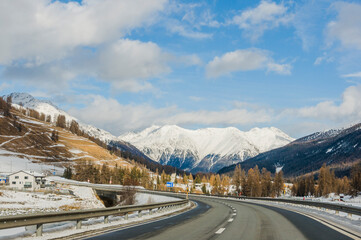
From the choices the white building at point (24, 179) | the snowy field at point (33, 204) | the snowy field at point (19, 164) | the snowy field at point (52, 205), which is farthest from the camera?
the snowy field at point (19, 164)

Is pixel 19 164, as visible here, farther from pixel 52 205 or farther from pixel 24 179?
pixel 52 205

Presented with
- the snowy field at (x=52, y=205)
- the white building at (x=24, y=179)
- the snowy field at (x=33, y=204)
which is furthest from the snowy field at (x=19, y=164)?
the snowy field at (x=33, y=204)

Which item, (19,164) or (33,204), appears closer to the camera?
(33,204)

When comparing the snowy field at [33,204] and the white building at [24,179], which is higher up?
Result: the white building at [24,179]

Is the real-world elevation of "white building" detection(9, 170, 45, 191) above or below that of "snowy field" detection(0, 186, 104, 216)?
above

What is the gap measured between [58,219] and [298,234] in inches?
366

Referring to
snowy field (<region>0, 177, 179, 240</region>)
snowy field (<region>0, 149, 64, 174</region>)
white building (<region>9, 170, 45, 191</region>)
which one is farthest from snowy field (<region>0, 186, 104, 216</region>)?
snowy field (<region>0, 149, 64, 174</region>)

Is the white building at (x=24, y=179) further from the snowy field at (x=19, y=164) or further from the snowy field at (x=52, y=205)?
the snowy field at (x=19, y=164)

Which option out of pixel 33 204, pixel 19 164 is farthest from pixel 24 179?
pixel 33 204

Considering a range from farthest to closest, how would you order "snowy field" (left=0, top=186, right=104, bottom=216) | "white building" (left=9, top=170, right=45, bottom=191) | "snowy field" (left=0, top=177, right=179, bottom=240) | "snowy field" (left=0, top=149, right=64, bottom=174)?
"snowy field" (left=0, top=149, right=64, bottom=174), "white building" (left=9, top=170, right=45, bottom=191), "snowy field" (left=0, top=186, right=104, bottom=216), "snowy field" (left=0, top=177, right=179, bottom=240)

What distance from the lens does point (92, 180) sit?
162625 mm

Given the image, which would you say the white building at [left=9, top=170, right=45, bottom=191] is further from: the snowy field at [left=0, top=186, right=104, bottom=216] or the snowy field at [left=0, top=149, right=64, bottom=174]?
the snowy field at [left=0, top=186, right=104, bottom=216]

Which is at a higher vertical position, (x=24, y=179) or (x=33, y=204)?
(x=24, y=179)

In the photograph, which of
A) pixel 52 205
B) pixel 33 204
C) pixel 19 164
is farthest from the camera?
pixel 19 164
